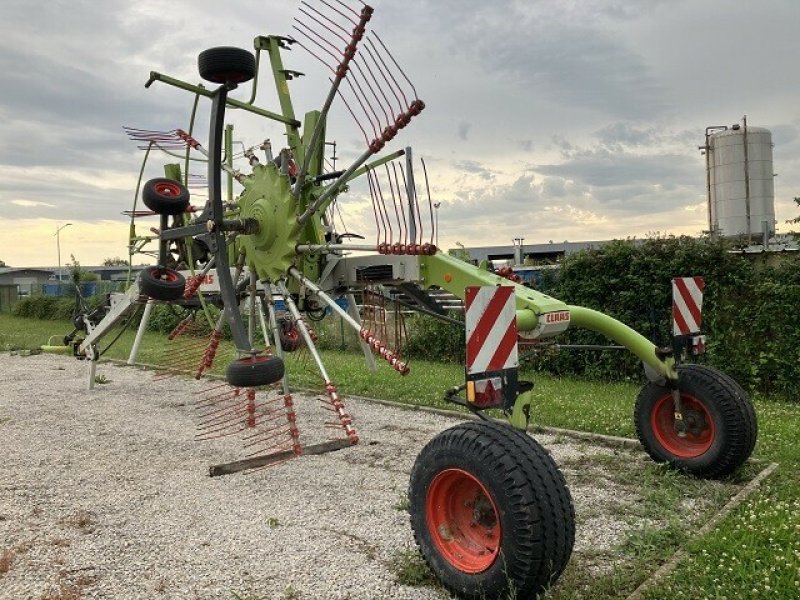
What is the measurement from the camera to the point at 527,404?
3553mm

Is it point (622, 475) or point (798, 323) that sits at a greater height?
point (798, 323)

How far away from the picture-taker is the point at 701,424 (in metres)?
4.83

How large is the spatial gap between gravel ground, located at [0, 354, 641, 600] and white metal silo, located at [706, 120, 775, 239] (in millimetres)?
12718

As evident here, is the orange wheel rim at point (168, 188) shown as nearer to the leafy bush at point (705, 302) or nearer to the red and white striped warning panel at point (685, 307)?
the red and white striped warning panel at point (685, 307)

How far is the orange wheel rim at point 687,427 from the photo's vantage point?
4.78m

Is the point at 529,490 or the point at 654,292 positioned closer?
the point at 529,490

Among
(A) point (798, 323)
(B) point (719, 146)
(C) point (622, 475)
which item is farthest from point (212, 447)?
(B) point (719, 146)

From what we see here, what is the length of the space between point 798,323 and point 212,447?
6710mm

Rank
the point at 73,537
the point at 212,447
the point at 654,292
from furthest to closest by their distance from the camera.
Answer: the point at 654,292
the point at 212,447
the point at 73,537

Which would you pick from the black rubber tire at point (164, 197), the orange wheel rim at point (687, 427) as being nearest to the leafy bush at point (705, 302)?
the orange wheel rim at point (687, 427)

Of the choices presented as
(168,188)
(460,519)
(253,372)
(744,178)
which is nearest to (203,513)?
(253,372)

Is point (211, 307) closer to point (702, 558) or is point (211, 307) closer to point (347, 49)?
point (347, 49)

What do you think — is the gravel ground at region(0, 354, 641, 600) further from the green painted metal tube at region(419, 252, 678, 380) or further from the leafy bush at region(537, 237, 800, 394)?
the leafy bush at region(537, 237, 800, 394)

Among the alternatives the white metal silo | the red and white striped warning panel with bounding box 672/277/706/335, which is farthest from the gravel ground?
the white metal silo
